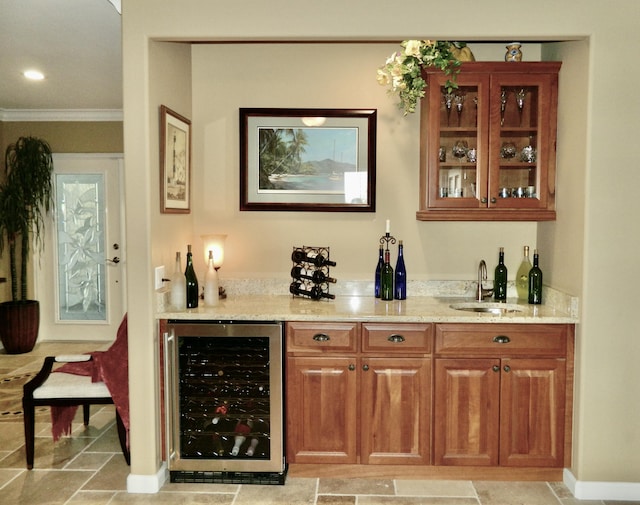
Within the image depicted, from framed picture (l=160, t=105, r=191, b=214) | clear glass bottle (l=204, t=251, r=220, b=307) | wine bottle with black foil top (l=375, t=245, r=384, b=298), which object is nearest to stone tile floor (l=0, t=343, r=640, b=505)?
clear glass bottle (l=204, t=251, r=220, b=307)

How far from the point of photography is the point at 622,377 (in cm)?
293

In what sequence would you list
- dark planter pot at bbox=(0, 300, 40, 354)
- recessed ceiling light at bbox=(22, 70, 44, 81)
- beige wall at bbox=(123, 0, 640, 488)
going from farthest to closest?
dark planter pot at bbox=(0, 300, 40, 354) → recessed ceiling light at bbox=(22, 70, 44, 81) → beige wall at bbox=(123, 0, 640, 488)

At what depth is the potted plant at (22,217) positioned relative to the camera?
5.87m

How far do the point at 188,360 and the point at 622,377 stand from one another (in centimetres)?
Answer: 226

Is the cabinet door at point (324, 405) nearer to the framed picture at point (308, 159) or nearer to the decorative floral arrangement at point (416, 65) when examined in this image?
the framed picture at point (308, 159)

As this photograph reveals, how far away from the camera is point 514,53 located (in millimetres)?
3283

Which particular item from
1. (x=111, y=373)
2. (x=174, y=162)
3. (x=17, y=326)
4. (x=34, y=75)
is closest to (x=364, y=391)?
(x=111, y=373)

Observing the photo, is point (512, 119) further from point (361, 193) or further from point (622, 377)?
point (622, 377)

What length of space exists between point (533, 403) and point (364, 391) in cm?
89

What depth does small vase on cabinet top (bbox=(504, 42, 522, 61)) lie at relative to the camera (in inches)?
129

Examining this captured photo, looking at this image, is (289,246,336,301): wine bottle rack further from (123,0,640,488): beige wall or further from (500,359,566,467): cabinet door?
(500,359,566,467): cabinet door

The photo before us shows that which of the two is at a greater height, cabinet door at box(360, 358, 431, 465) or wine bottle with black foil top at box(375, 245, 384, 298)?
wine bottle with black foil top at box(375, 245, 384, 298)

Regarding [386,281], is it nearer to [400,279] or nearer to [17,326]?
[400,279]

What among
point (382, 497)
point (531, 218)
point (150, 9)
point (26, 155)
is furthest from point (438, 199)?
point (26, 155)
